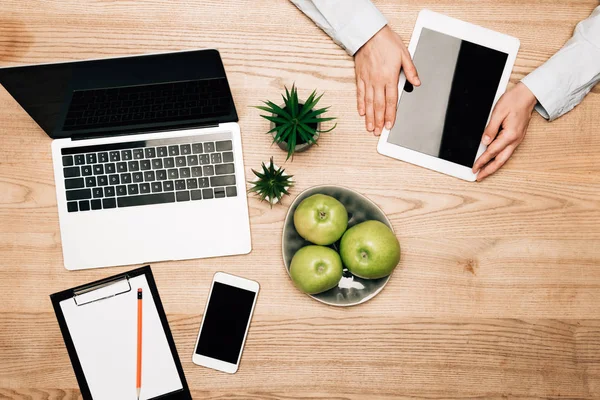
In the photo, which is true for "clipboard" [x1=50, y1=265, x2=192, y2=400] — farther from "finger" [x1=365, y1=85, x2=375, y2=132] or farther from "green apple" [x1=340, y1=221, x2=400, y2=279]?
"finger" [x1=365, y1=85, x2=375, y2=132]

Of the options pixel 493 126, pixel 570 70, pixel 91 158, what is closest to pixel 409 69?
pixel 493 126

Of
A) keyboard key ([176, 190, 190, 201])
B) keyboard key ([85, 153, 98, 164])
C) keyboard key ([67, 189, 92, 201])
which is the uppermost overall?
keyboard key ([85, 153, 98, 164])

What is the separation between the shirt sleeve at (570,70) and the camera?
924mm

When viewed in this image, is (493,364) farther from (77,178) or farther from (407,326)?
(77,178)

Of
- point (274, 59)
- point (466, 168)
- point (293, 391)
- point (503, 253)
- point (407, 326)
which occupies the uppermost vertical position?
point (274, 59)

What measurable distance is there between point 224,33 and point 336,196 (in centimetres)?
39

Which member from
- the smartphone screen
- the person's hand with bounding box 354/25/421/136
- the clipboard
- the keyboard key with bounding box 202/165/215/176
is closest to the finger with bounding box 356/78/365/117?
the person's hand with bounding box 354/25/421/136

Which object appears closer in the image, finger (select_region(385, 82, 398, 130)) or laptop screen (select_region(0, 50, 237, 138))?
laptop screen (select_region(0, 50, 237, 138))

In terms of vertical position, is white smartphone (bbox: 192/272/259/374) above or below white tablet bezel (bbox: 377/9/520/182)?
below

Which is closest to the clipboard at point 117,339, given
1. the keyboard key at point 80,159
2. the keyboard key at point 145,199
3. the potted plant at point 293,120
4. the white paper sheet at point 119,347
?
the white paper sheet at point 119,347

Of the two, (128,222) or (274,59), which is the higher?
(274,59)

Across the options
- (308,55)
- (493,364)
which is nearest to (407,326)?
(493,364)

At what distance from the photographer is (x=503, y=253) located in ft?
3.12

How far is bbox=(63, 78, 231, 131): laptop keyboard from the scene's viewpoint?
786 millimetres
